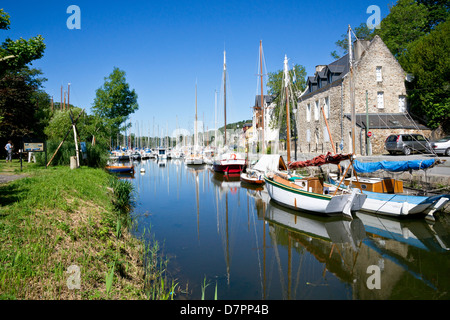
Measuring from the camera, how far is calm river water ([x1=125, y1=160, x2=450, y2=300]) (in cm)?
636

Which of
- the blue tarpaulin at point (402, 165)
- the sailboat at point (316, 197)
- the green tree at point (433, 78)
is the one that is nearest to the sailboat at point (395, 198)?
the blue tarpaulin at point (402, 165)

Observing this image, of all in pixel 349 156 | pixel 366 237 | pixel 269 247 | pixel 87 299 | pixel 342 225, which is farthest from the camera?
pixel 349 156

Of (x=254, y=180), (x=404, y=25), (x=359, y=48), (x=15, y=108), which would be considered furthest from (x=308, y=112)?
(x=15, y=108)

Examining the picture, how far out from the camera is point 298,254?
861 cm

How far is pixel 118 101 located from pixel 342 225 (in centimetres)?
3699

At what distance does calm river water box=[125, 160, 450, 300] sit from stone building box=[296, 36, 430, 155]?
16.2 metres

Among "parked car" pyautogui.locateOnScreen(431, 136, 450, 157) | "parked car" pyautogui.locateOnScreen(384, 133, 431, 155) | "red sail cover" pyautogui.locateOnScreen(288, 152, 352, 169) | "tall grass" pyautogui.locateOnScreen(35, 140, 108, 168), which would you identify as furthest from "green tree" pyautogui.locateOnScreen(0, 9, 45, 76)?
"parked car" pyautogui.locateOnScreen(431, 136, 450, 157)

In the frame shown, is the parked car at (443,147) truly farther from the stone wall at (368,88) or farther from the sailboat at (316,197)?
the sailboat at (316,197)

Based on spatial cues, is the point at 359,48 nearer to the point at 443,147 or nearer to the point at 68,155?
the point at 443,147

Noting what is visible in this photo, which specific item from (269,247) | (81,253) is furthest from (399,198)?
→ (81,253)

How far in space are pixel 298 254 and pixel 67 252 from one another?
20.6 feet

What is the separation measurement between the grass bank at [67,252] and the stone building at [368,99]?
2425 centimetres

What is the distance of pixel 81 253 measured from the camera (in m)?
5.77

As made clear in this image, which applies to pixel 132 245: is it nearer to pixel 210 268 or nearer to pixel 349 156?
pixel 210 268
